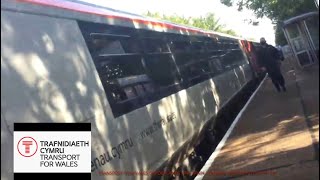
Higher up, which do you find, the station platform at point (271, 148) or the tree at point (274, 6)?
the tree at point (274, 6)

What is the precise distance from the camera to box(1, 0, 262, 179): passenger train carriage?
3.57m

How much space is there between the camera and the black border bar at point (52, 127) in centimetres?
339

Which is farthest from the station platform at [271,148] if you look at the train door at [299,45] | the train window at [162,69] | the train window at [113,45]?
the train door at [299,45]

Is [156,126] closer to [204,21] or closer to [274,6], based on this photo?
[274,6]

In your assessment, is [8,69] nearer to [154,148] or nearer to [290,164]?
[154,148]

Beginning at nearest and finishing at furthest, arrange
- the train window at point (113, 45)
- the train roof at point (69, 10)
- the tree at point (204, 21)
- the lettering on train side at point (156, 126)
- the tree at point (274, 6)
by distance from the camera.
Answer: the train roof at point (69, 10)
the train window at point (113, 45)
the lettering on train side at point (156, 126)
the tree at point (274, 6)
the tree at point (204, 21)

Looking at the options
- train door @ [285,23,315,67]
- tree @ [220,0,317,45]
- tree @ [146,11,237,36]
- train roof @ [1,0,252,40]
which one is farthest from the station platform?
tree @ [146,11,237,36]

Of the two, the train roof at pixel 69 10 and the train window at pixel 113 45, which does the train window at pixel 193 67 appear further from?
the train window at pixel 113 45

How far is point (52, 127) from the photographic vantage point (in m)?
3.72

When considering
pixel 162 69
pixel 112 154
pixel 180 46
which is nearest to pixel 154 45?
pixel 162 69

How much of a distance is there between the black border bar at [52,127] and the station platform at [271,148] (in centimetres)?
208

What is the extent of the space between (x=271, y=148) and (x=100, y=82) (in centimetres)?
378

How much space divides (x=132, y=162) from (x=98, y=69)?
41.9 inches

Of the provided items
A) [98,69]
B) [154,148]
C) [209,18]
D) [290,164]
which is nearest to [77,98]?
[98,69]
